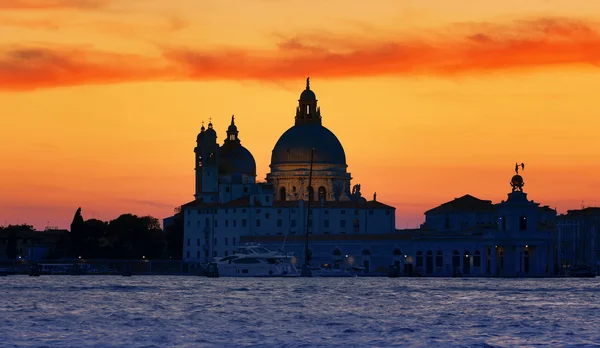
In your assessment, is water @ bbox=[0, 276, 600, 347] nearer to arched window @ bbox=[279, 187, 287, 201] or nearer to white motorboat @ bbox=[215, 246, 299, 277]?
white motorboat @ bbox=[215, 246, 299, 277]

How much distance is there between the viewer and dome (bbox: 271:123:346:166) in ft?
571

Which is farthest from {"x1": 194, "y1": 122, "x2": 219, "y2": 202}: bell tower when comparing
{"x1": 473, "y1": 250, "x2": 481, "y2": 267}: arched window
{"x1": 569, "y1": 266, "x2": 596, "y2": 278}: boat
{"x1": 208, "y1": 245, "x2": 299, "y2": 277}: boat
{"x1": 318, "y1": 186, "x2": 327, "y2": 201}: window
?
{"x1": 569, "y1": 266, "x2": 596, "y2": 278}: boat

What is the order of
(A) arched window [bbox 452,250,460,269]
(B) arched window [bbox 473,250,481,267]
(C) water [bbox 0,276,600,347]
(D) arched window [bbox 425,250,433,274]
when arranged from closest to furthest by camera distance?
(C) water [bbox 0,276,600,347] < (B) arched window [bbox 473,250,481,267] < (A) arched window [bbox 452,250,460,269] < (D) arched window [bbox 425,250,433,274]

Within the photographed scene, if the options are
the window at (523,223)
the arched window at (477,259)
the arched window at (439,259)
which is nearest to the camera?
the window at (523,223)

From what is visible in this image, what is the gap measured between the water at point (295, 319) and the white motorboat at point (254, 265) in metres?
49.6

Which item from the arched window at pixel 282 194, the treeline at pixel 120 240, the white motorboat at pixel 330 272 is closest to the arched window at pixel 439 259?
the white motorboat at pixel 330 272

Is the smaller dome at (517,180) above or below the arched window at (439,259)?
above

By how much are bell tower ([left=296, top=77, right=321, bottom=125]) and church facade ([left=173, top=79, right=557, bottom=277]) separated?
12 centimetres

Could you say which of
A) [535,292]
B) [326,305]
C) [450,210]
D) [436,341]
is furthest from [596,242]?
[436,341]

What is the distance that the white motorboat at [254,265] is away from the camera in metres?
143

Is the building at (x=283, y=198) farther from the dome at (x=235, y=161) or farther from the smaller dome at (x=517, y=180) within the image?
the smaller dome at (x=517, y=180)

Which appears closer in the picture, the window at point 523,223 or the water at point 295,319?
the water at point 295,319

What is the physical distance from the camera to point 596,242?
644 feet

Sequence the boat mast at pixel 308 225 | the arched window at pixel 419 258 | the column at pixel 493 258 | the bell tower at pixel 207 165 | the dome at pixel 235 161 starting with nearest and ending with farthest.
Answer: the boat mast at pixel 308 225 → the column at pixel 493 258 → the arched window at pixel 419 258 → the bell tower at pixel 207 165 → the dome at pixel 235 161
